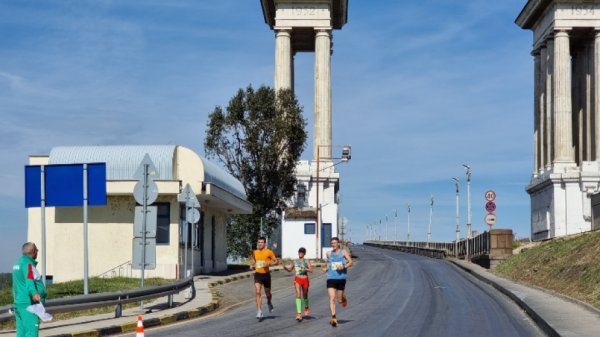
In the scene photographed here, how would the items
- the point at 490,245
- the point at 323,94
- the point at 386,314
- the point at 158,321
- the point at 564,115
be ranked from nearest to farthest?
the point at 158,321, the point at 386,314, the point at 490,245, the point at 564,115, the point at 323,94

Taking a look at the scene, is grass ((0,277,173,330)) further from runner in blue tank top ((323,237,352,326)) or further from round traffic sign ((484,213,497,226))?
round traffic sign ((484,213,497,226))

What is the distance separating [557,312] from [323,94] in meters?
68.9

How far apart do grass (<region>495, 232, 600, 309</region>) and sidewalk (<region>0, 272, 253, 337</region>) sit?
35.3 feet

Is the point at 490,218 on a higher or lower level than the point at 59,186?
lower

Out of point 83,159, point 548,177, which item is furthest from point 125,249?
point 548,177

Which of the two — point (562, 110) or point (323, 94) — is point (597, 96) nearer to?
point (562, 110)

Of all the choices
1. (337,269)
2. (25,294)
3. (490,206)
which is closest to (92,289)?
(337,269)

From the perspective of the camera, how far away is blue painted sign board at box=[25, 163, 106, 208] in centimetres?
2245

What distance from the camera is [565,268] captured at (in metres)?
36.4

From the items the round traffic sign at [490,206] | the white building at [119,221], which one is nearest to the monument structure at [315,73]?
the round traffic sign at [490,206]

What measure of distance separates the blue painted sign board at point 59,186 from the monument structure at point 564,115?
64.1m

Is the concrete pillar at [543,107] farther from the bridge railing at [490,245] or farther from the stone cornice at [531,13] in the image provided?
the bridge railing at [490,245]

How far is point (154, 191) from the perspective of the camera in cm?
2330

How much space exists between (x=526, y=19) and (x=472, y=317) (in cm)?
7687
